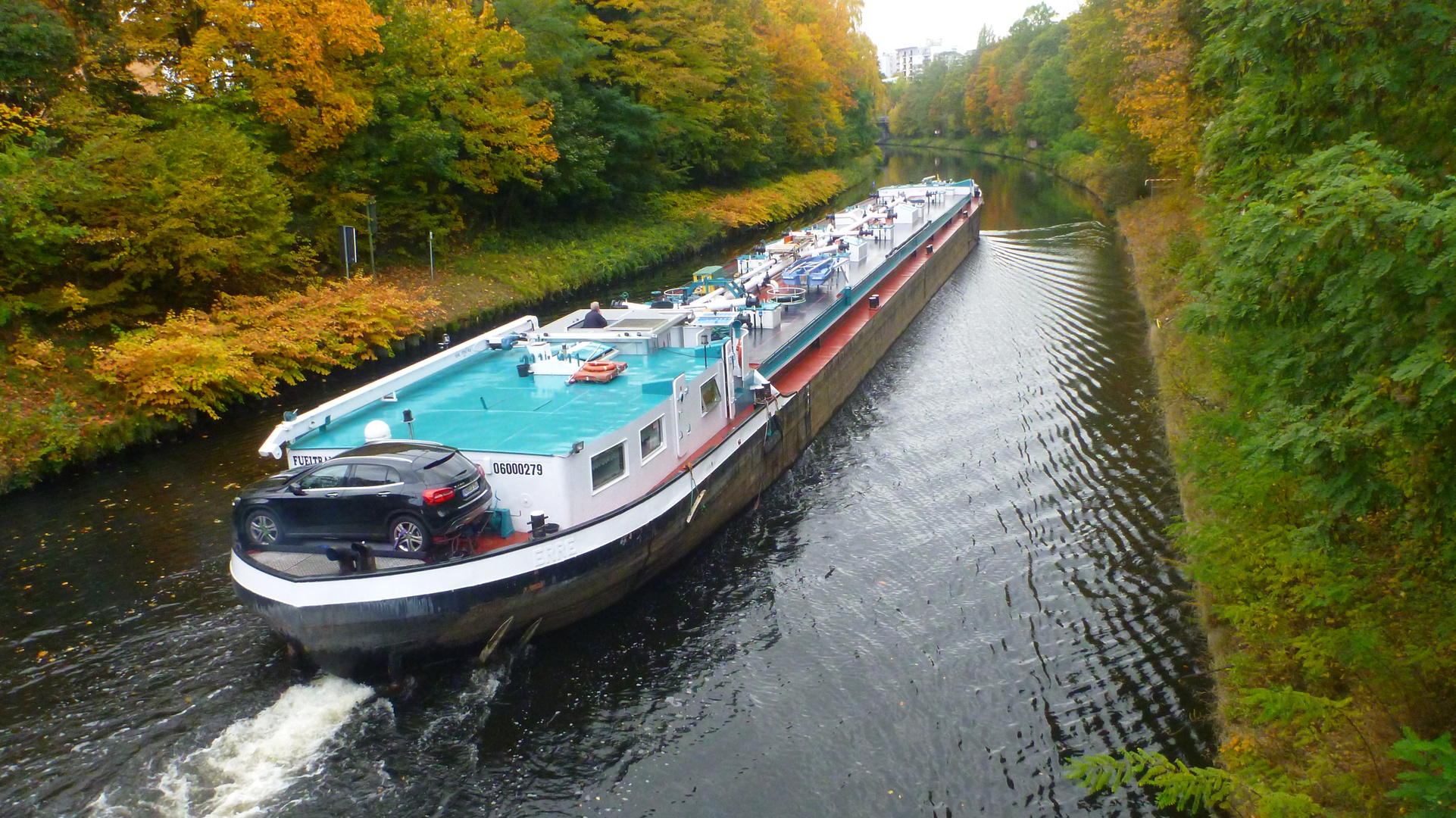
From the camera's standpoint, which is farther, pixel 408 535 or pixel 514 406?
pixel 514 406

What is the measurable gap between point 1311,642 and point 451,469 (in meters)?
9.83

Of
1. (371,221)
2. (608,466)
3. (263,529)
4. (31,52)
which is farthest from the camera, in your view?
(371,221)

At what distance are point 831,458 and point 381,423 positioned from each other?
1004 centimetres

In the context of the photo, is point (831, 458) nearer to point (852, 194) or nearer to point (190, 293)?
point (190, 293)

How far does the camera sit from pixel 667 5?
4784cm

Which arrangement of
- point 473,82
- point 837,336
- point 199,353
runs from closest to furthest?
1. point 199,353
2. point 837,336
3. point 473,82

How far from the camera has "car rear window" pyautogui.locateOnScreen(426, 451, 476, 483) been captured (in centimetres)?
1214

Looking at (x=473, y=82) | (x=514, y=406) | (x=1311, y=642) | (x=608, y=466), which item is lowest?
(x=1311, y=642)

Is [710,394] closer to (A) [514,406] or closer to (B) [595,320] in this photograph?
(B) [595,320]

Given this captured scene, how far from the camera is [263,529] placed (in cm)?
1270

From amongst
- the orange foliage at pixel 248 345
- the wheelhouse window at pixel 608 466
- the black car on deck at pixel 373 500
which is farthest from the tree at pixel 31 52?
the wheelhouse window at pixel 608 466

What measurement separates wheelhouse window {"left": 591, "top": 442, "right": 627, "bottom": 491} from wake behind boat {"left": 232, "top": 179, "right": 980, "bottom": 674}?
0.03 metres

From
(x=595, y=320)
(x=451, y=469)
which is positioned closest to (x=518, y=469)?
(x=451, y=469)

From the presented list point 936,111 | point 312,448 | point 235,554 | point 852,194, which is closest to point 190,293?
point 312,448
